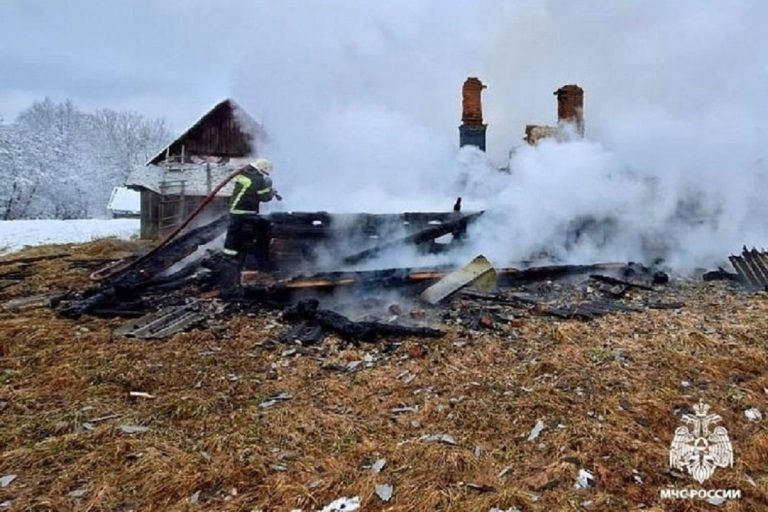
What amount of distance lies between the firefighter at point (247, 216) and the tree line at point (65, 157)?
32.1m

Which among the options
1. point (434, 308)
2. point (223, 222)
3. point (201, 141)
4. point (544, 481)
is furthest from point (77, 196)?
point (544, 481)

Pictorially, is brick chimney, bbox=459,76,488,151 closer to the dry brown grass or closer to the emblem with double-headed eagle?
the dry brown grass

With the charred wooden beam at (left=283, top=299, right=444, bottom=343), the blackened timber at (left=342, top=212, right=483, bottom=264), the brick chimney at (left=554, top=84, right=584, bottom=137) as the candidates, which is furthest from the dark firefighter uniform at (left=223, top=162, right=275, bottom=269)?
the brick chimney at (left=554, top=84, right=584, bottom=137)

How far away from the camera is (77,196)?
3700 centimetres

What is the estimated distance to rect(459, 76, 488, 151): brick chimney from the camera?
12070 millimetres

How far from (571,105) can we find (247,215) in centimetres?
869

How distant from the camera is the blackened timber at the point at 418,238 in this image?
7.97m

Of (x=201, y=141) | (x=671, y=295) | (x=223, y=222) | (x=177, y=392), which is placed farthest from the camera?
(x=201, y=141)

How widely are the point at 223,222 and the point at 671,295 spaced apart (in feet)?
22.7

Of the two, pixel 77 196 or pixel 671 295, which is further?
pixel 77 196

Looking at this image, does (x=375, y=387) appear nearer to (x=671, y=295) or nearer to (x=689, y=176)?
(x=671, y=295)

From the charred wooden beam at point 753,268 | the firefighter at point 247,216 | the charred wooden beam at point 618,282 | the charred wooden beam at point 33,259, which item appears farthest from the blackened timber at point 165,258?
the charred wooden beam at point 753,268

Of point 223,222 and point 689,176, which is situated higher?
point 689,176

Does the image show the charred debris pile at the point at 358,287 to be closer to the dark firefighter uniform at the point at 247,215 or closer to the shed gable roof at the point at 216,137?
the dark firefighter uniform at the point at 247,215
